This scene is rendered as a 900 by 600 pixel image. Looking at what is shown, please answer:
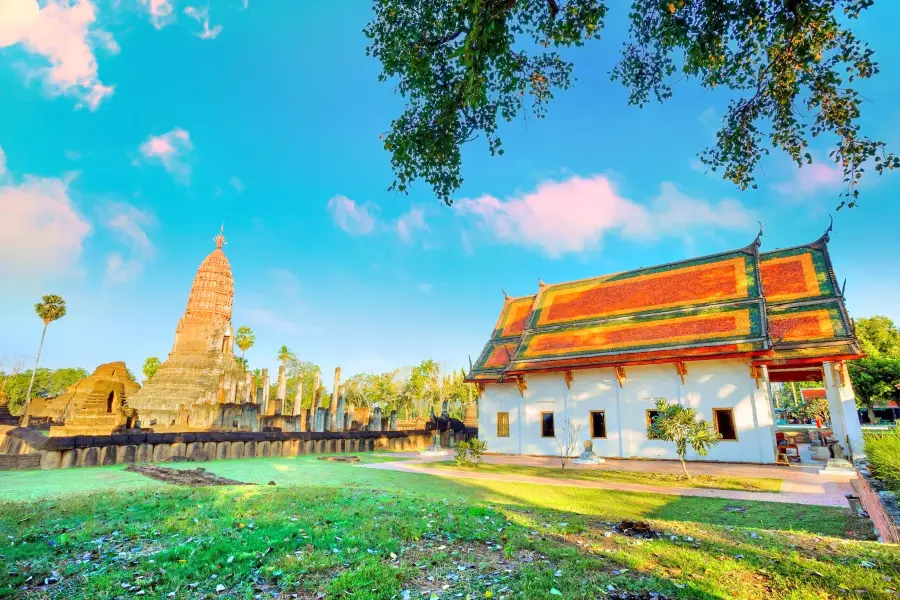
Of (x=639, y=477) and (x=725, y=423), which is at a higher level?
(x=725, y=423)

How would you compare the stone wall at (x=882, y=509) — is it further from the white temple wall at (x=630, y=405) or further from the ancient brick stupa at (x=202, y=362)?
the ancient brick stupa at (x=202, y=362)

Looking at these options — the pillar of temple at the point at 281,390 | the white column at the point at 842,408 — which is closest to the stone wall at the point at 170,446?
the pillar of temple at the point at 281,390

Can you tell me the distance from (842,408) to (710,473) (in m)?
5.94

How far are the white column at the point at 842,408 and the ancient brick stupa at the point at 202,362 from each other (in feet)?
89.0

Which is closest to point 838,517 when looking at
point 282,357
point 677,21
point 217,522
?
point 677,21

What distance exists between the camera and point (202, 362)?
38719 mm

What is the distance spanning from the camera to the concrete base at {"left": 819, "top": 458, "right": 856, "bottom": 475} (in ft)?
40.2

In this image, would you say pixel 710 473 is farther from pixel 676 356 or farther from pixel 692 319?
pixel 692 319

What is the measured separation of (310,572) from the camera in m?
3.90

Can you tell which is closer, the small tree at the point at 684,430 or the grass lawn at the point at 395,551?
the grass lawn at the point at 395,551

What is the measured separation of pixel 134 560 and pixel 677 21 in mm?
9012

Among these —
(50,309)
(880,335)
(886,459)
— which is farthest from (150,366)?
(880,335)

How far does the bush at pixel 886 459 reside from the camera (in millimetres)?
9727

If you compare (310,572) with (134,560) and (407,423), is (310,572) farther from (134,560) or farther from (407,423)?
(407,423)
